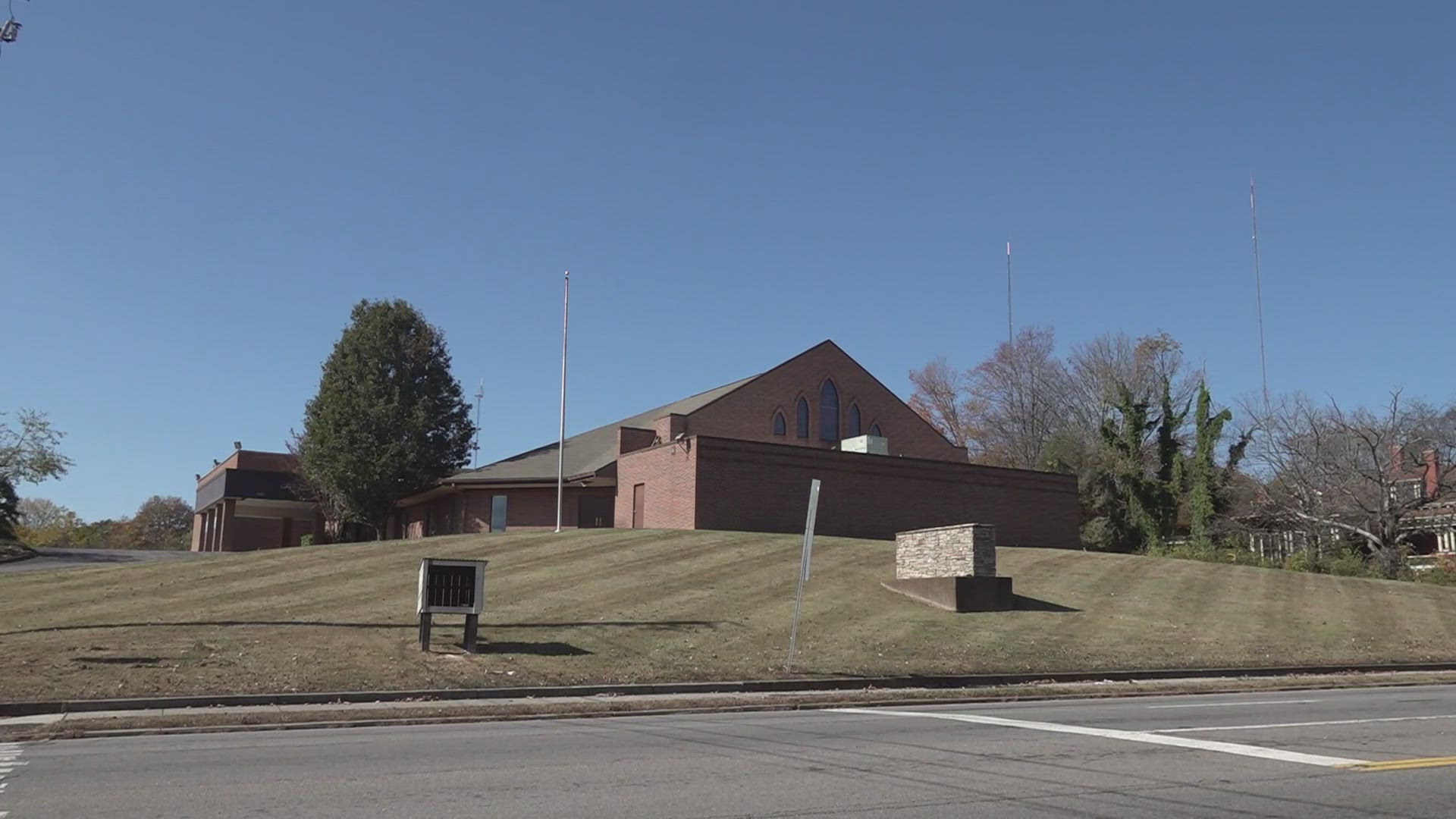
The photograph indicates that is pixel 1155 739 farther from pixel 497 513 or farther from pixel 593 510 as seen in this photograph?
pixel 497 513

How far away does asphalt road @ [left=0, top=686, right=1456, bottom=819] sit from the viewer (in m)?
8.27

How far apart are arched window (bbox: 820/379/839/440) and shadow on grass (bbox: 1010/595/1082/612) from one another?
22.1 meters

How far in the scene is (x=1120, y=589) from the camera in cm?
3216

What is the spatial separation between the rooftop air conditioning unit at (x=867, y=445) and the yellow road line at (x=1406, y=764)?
117ft

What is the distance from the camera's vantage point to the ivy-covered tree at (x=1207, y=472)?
178 feet

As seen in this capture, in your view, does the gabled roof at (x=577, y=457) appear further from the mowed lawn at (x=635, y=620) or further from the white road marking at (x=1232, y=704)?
the white road marking at (x=1232, y=704)

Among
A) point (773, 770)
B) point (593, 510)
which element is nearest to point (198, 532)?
point (593, 510)

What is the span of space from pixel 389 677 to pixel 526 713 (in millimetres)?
3471

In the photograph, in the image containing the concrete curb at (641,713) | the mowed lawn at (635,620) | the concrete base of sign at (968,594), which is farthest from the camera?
the concrete base of sign at (968,594)

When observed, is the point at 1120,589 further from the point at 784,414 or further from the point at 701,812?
the point at 701,812

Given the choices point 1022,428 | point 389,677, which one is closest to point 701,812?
point 389,677

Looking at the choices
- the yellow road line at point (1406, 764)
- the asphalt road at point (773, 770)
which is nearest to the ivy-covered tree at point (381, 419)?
the asphalt road at point (773, 770)

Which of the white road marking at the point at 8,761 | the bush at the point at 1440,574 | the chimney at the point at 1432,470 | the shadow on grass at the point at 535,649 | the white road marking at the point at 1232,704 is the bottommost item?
the white road marking at the point at 8,761

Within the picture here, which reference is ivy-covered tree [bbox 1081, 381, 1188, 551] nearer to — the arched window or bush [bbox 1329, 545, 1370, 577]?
bush [bbox 1329, 545, 1370, 577]
